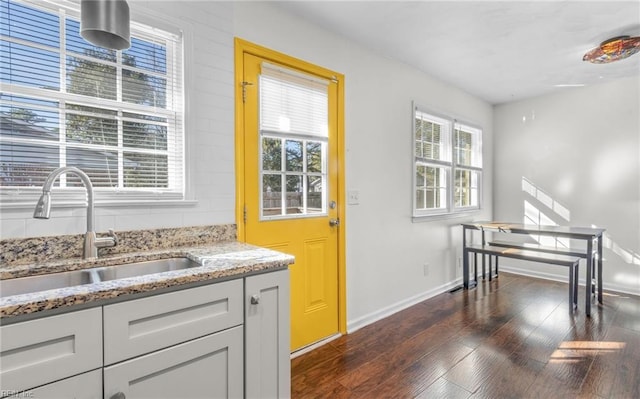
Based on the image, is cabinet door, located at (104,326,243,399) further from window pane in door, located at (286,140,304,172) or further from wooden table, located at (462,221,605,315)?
wooden table, located at (462,221,605,315)

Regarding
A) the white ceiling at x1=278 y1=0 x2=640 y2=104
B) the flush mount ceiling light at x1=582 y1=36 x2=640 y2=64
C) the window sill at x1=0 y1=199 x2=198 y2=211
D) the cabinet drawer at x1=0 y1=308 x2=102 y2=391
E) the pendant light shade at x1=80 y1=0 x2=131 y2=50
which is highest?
the white ceiling at x1=278 y1=0 x2=640 y2=104

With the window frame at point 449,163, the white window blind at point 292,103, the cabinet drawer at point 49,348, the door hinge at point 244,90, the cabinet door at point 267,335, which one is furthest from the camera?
the window frame at point 449,163

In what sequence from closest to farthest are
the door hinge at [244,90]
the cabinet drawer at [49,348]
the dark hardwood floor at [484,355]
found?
the cabinet drawer at [49,348], the dark hardwood floor at [484,355], the door hinge at [244,90]

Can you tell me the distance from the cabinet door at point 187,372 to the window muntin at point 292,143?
40.3 inches

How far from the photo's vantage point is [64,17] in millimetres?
1484

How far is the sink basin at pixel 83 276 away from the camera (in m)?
1.19

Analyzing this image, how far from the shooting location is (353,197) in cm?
270

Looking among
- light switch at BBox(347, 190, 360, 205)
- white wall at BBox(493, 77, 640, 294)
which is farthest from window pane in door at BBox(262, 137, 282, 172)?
white wall at BBox(493, 77, 640, 294)

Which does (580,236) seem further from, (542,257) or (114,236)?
A: (114,236)

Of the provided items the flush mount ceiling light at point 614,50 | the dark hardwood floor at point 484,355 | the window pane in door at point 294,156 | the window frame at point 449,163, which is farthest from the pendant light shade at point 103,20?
the flush mount ceiling light at point 614,50

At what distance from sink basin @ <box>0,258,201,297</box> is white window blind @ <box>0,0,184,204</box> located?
0.38 metres

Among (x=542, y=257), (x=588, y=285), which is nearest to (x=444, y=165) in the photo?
(x=542, y=257)

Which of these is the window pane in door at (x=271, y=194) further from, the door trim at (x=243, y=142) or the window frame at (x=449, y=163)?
the window frame at (x=449, y=163)

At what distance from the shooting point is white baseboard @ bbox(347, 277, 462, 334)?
2717mm
